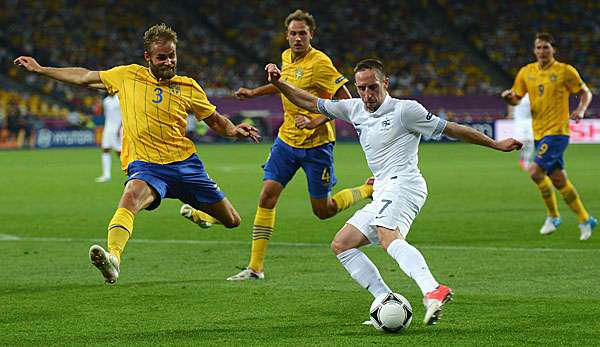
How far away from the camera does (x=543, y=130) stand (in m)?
14.3

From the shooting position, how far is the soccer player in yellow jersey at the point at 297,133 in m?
10.5

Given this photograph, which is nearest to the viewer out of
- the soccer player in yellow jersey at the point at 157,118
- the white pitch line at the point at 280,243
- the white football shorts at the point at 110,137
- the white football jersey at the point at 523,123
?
the soccer player in yellow jersey at the point at 157,118

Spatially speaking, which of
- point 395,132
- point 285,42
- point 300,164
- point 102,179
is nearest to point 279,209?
point 300,164

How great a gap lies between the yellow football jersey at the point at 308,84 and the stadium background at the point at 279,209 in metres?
1.23

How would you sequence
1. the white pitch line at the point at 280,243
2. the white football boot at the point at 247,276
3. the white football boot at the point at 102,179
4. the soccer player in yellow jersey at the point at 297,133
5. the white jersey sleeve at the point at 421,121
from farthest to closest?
the white football boot at the point at 102,179, the white pitch line at the point at 280,243, the soccer player in yellow jersey at the point at 297,133, the white football boot at the point at 247,276, the white jersey sleeve at the point at 421,121

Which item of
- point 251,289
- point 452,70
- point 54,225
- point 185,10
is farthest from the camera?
point 185,10

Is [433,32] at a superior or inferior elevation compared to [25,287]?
inferior

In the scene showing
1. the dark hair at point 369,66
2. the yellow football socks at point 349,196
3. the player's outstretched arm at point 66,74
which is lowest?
the yellow football socks at point 349,196

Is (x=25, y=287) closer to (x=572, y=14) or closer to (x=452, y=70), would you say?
(x=452, y=70)

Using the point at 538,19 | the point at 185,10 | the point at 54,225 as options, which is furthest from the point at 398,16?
the point at 54,225

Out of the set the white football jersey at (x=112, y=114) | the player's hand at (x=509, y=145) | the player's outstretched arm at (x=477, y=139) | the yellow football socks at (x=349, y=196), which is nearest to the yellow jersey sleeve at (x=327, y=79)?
the yellow football socks at (x=349, y=196)

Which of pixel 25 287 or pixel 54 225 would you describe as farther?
pixel 54 225

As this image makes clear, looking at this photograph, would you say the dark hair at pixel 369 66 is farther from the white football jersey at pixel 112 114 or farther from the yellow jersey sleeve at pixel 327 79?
the white football jersey at pixel 112 114

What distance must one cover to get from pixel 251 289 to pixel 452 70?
3957 cm
